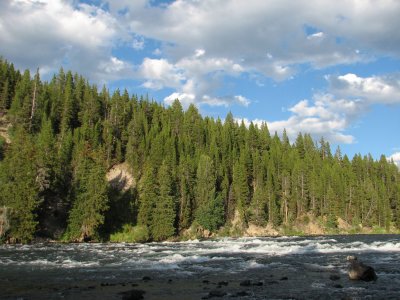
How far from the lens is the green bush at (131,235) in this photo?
258ft

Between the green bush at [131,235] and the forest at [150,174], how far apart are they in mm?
223

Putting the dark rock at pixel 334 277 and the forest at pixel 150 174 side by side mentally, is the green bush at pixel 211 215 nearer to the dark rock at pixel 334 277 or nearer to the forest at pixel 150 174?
the forest at pixel 150 174

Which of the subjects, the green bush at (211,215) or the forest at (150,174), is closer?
the forest at (150,174)

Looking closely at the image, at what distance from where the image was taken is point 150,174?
287 ft

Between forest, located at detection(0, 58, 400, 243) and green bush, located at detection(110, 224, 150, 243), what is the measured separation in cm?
22

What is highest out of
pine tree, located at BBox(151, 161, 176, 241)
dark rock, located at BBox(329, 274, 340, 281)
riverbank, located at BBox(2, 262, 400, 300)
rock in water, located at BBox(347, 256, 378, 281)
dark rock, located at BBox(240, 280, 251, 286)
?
pine tree, located at BBox(151, 161, 176, 241)

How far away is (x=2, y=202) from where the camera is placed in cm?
6581

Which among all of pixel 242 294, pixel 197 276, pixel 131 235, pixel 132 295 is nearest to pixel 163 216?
pixel 131 235

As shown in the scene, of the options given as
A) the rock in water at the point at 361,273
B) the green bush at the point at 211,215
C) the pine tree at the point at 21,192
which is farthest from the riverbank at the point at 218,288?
the green bush at the point at 211,215

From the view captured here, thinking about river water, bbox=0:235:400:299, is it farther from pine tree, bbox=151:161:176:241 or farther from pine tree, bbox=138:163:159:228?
pine tree, bbox=151:161:176:241

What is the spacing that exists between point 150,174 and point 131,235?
1425 centimetres

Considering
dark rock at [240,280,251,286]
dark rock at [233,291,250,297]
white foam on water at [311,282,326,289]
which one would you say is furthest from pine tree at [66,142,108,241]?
dark rock at [233,291,250,297]

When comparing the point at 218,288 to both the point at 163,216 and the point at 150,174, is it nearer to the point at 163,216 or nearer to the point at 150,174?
the point at 163,216

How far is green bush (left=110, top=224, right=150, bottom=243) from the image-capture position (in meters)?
78.7
